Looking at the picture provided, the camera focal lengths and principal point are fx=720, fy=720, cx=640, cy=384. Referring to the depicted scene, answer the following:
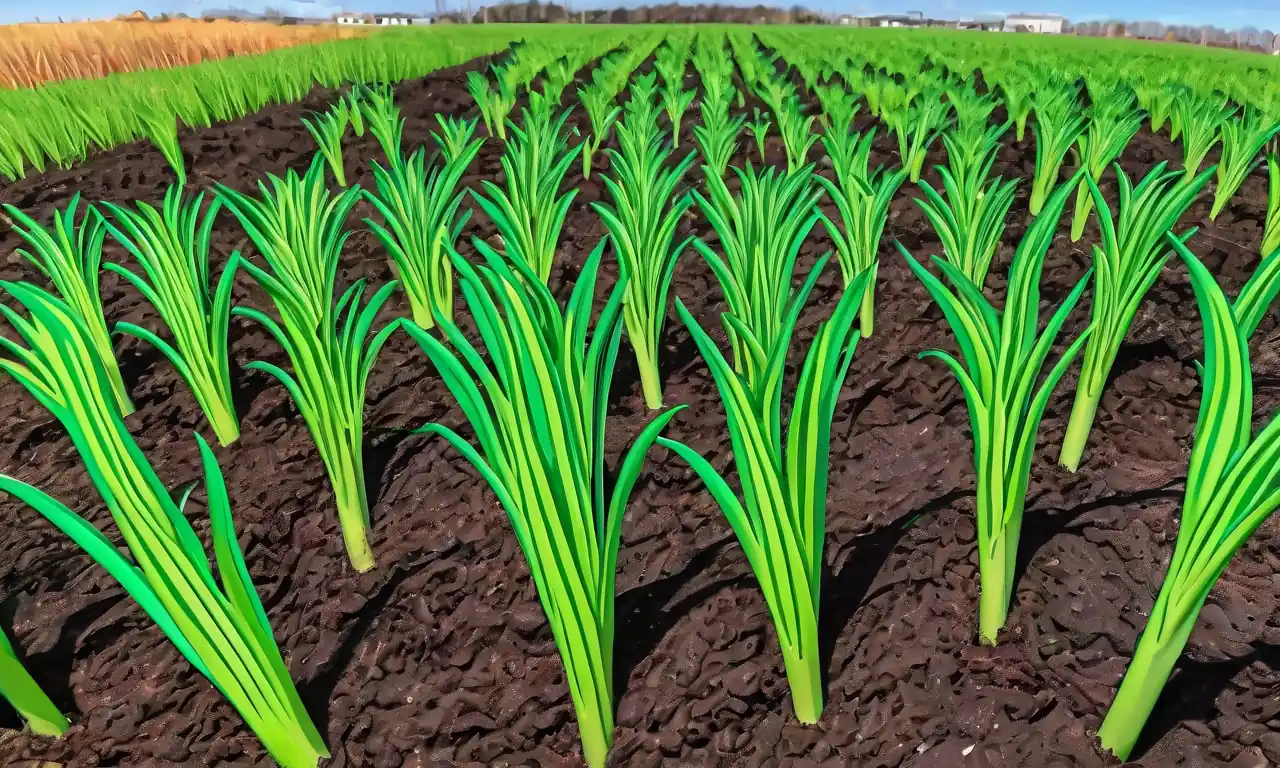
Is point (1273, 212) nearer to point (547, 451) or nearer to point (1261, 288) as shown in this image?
point (1261, 288)

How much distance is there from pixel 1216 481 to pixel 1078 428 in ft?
2.53

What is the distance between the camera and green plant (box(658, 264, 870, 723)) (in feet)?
3.23

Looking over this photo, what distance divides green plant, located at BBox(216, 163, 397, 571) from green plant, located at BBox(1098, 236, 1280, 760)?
1.26 meters

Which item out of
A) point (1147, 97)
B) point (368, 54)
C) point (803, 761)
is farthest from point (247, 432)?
point (368, 54)

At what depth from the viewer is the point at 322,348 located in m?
1.41

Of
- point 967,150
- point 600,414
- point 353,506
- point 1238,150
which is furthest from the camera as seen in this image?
point 1238,150

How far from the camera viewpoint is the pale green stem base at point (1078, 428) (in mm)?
1560

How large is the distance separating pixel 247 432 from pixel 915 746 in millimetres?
1782

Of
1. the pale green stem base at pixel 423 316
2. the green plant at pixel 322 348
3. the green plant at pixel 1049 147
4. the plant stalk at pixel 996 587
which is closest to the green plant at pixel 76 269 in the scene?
the green plant at pixel 322 348

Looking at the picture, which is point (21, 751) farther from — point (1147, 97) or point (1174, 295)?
point (1147, 97)

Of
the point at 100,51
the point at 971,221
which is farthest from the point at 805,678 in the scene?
the point at 100,51

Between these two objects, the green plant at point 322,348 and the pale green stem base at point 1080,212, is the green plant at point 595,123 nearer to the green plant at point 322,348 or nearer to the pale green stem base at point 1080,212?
the green plant at point 322,348

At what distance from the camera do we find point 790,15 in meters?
56.6

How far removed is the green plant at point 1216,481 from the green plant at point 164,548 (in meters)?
1.22
